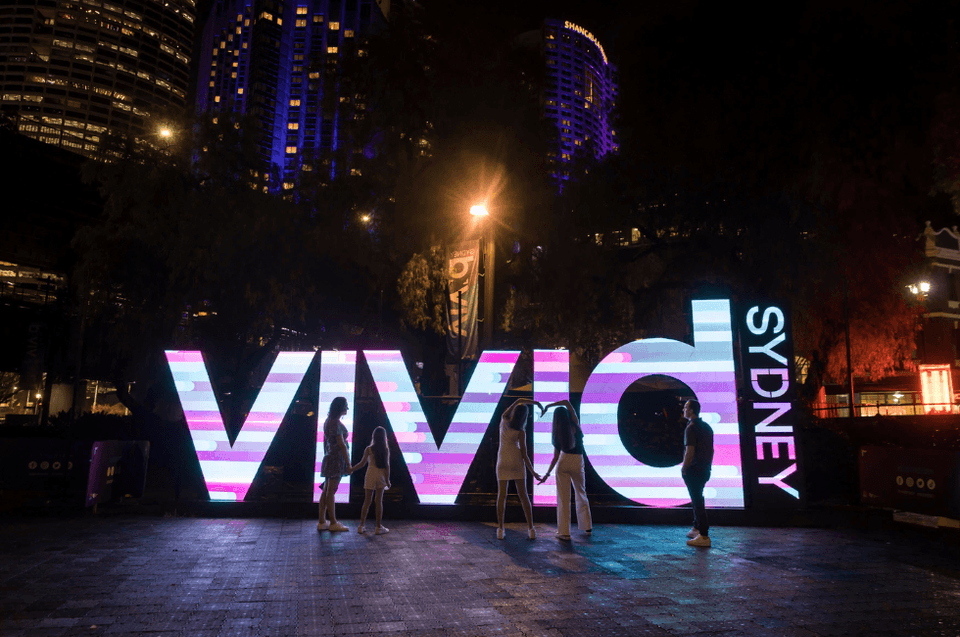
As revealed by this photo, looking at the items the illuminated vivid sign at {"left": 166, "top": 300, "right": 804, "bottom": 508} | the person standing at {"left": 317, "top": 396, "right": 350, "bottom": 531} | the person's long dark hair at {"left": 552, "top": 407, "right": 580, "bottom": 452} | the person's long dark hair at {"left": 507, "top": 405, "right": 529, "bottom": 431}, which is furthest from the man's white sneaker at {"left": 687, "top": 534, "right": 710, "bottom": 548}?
the person standing at {"left": 317, "top": 396, "right": 350, "bottom": 531}

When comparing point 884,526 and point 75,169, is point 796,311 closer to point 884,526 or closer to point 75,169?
point 884,526

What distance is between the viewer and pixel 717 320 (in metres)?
10.4

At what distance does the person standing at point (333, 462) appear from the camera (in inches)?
358

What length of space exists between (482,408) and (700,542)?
156 inches

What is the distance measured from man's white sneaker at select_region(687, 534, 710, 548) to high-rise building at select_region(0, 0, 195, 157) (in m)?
103

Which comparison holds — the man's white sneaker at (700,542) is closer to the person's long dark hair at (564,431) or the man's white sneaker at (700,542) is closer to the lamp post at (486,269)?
the person's long dark hair at (564,431)

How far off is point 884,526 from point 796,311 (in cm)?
1162

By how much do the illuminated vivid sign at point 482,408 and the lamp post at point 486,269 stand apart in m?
1.33

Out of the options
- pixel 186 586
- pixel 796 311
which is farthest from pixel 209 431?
pixel 796 311

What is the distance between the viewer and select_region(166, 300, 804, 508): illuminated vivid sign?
10.0m

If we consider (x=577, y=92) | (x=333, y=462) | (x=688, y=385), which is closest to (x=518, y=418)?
(x=333, y=462)

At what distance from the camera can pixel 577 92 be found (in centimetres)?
2477

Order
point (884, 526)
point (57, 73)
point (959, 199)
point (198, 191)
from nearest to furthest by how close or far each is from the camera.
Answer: point (884, 526) < point (959, 199) < point (198, 191) < point (57, 73)

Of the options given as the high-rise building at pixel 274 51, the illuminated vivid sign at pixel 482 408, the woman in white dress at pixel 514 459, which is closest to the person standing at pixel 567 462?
the woman in white dress at pixel 514 459
